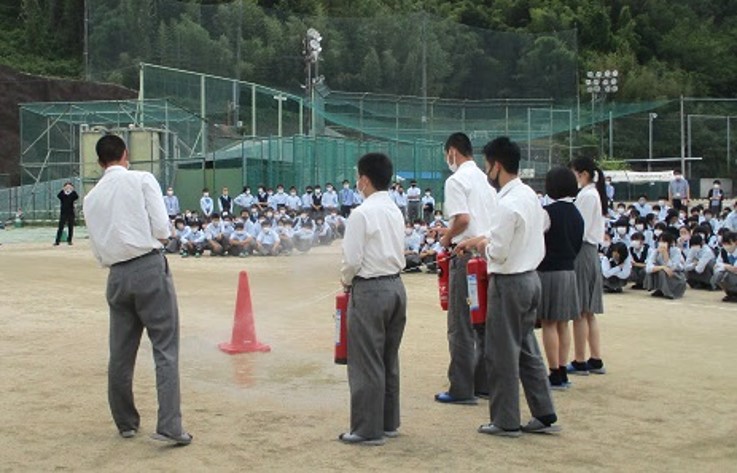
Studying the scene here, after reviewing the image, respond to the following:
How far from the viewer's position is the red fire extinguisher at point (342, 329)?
659cm

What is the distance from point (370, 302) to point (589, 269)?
307 cm

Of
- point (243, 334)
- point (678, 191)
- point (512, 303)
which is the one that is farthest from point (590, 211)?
point (678, 191)

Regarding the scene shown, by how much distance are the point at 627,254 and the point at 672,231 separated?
5.12 feet

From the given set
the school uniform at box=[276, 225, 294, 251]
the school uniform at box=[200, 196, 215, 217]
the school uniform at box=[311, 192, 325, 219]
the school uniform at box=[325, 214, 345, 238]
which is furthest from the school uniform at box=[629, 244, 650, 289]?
the school uniform at box=[200, 196, 215, 217]

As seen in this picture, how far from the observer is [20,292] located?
14.8 meters

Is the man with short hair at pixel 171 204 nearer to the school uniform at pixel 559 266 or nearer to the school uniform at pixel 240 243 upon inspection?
the school uniform at pixel 240 243

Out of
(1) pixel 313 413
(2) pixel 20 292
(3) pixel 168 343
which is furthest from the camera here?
(2) pixel 20 292

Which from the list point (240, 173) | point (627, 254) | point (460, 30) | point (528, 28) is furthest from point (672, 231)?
point (528, 28)

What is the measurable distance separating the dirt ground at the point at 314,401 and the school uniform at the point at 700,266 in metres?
2.70

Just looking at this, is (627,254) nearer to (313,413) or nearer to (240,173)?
(313,413)

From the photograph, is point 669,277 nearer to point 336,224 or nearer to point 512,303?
point 512,303

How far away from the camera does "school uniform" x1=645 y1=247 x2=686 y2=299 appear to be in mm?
15438

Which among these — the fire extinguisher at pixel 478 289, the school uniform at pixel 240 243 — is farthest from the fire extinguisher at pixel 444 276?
the school uniform at pixel 240 243

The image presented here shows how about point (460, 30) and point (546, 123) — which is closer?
point (546, 123)
